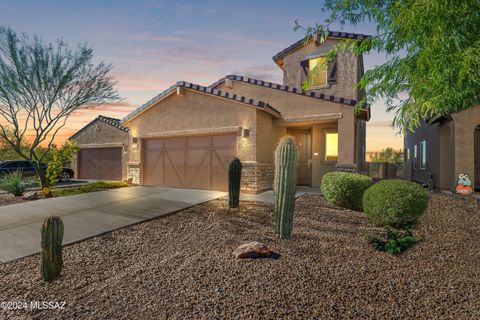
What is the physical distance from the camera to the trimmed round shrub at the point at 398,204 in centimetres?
618

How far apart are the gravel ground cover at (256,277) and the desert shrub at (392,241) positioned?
0.43ft

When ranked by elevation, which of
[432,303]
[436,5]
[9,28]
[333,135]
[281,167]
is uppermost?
[9,28]

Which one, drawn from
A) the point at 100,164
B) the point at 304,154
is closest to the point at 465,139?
the point at 304,154

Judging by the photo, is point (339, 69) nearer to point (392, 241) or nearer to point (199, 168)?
point (199, 168)

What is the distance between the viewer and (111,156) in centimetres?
1850

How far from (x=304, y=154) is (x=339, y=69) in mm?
4617

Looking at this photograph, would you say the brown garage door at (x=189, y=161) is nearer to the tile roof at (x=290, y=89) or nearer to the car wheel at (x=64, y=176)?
the tile roof at (x=290, y=89)

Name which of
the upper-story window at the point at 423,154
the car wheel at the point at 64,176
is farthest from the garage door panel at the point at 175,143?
the upper-story window at the point at 423,154

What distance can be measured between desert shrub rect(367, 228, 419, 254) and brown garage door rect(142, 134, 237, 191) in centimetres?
689

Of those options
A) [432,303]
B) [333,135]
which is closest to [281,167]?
[432,303]

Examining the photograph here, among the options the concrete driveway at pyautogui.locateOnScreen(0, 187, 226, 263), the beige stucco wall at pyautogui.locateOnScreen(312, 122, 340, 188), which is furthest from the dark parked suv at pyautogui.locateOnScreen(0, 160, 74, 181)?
the beige stucco wall at pyautogui.locateOnScreen(312, 122, 340, 188)

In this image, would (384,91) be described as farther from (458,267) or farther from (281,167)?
(458,267)

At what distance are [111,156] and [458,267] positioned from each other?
754 inches

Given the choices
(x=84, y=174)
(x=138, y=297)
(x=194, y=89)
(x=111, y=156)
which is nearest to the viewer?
(x=138, y=297)
